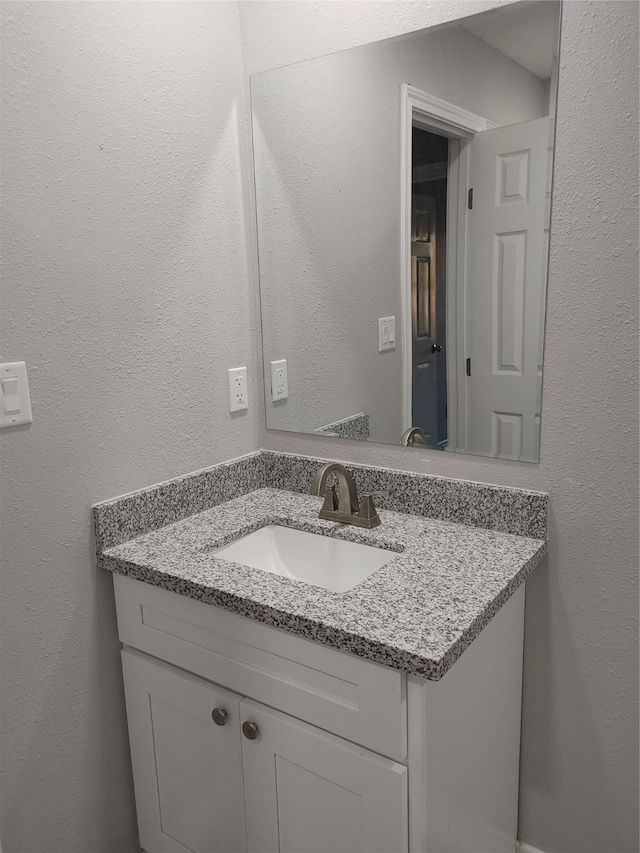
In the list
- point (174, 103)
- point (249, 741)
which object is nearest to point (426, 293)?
point (174, 103)

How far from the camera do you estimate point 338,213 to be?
1570mm

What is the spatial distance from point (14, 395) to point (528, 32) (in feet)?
3.85

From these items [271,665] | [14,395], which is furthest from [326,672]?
[14,395]

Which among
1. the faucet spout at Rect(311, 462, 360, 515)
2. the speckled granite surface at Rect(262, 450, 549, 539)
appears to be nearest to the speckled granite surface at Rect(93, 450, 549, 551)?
the speckled granite surface at Rect(262, 450, 549, 539)

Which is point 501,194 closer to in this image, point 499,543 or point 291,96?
point 291,96

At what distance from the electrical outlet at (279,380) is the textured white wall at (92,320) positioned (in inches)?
6.2

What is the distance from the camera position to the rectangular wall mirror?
4.25ft

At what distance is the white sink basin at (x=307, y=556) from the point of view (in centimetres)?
143

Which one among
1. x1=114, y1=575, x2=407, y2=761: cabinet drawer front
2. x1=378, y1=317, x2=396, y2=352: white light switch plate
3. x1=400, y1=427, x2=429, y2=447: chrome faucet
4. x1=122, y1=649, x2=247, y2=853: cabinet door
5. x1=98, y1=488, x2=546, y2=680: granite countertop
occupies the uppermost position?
x1=378, y1=317, x2=396, y2=352: white light switch plate

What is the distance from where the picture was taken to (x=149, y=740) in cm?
146

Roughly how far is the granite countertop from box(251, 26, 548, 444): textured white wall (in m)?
0.26

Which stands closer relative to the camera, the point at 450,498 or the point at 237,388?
the point at 450,498

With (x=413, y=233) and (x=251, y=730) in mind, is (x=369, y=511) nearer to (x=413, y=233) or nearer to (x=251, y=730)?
(x=251, y=730)

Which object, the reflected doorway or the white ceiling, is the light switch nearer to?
the reflected doorway
